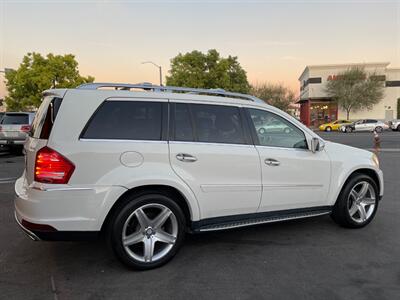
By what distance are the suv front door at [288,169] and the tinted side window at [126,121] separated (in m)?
1.19

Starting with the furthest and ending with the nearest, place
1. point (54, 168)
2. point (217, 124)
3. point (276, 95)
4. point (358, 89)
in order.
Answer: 1. point (276, 95)
2. point (358, 89)
3. point (217, 124)
4. point (54, 168)

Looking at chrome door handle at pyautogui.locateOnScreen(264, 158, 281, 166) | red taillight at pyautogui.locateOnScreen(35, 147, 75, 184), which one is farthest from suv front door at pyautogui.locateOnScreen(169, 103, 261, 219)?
red taillight at pyautogui.locateOnScreen(35, 147, 75, 184)

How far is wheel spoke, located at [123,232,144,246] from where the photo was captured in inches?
133

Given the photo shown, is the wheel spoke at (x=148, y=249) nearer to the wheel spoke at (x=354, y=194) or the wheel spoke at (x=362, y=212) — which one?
the wheel spoke at (x=354, y=194)

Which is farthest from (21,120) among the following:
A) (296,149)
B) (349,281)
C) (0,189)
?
(349,281)

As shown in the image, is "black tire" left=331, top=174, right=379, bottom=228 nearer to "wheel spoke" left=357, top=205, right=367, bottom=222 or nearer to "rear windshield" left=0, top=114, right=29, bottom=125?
"wheel spoke" left=357, top=205, right=367, bottom=222

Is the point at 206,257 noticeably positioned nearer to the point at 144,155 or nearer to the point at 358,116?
the point at 144,155

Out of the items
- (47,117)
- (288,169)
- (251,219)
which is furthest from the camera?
(288,169)

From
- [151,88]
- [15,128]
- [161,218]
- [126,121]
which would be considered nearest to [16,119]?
[15,128]

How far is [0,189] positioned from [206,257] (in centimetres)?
562

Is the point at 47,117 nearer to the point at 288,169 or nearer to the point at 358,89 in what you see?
the point at 288,169

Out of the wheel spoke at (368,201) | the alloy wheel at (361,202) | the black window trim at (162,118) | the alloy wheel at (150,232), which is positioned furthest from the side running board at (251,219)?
the black window trim at (162,118)

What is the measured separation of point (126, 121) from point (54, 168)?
2.64 feet

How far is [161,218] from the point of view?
3506mm
